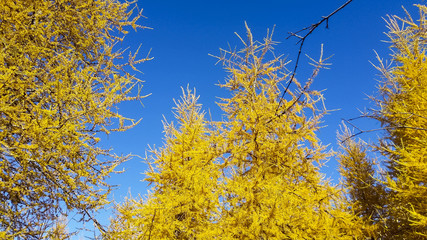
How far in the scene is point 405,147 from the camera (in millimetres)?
7816

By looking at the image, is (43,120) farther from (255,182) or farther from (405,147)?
(405,147)

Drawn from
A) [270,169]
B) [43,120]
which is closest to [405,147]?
[270,169]

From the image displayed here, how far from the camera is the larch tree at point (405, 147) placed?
6.07 m

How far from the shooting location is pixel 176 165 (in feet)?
24.7

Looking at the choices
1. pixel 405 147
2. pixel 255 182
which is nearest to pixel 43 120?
pixel 255 182

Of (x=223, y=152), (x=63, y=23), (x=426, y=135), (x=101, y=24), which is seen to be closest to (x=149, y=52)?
(x=101, y=24)

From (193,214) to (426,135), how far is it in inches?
203

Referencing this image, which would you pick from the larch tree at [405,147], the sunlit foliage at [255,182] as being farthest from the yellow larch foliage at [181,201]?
the larch tree at [405,147]

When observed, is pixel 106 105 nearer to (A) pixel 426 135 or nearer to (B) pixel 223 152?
(B) pixel 223 152

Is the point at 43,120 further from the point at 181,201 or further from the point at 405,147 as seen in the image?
the point at 405,147

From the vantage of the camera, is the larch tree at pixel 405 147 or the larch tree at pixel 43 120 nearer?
the larch tree at pixel 43 120

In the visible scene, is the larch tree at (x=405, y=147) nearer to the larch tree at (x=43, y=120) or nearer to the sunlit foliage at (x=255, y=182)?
the sunlit foliage at (x=255, y=182)

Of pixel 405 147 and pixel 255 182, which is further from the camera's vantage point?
pixel 405 147

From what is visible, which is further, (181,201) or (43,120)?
(181,201)
